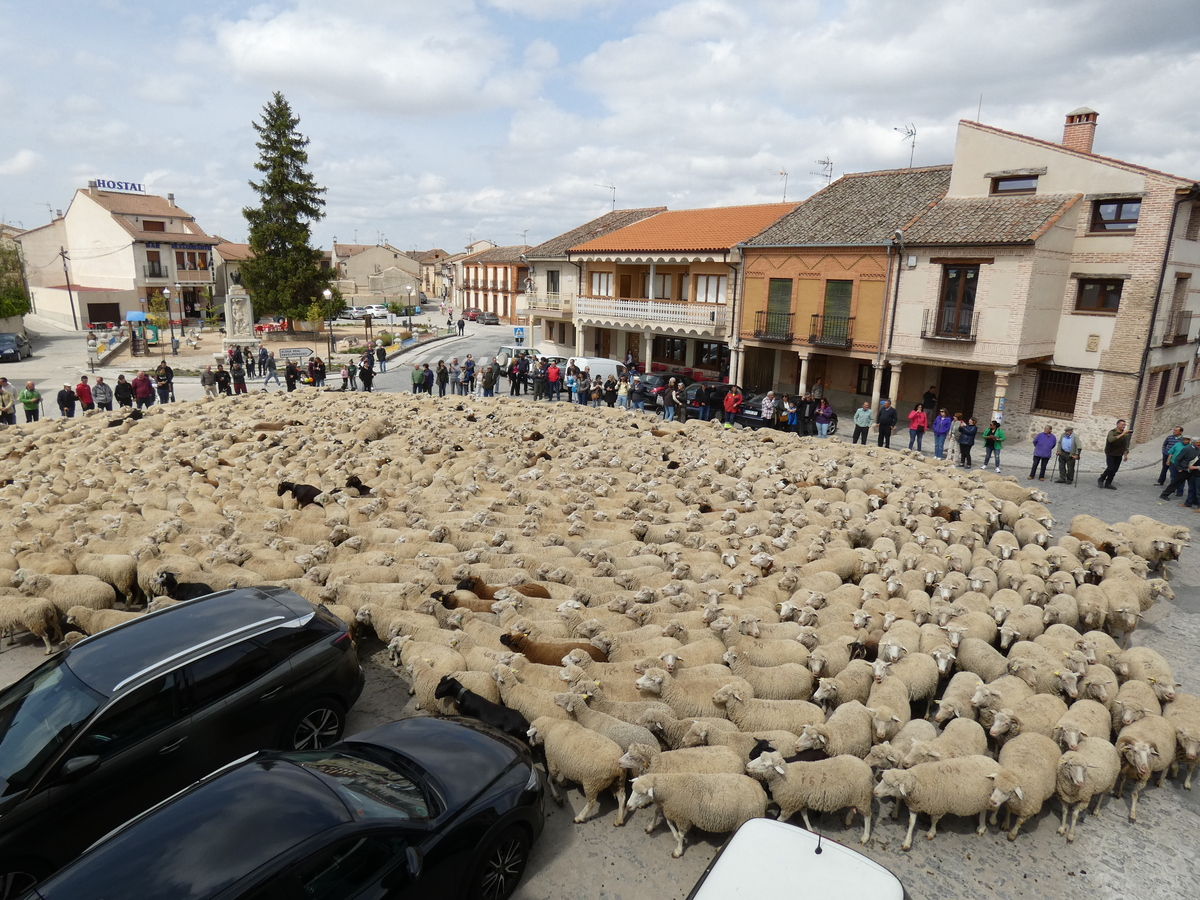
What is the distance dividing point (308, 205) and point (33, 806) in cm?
5684

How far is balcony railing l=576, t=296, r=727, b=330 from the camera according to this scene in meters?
35.7

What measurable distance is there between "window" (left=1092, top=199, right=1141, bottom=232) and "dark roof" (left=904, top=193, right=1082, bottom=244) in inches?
35.6

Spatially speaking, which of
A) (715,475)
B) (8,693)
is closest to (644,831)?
(8,693)

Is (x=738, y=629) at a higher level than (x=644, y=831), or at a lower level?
higher

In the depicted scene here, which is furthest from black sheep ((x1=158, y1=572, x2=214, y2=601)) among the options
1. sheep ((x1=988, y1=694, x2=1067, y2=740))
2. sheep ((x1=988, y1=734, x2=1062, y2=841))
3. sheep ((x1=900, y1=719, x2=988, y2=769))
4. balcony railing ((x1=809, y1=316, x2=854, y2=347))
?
balcony railing ((x1=809, y1=316, x2=854, y2=347))

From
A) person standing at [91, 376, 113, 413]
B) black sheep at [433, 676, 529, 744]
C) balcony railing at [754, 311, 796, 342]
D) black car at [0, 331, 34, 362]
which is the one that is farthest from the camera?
black car at [0, 331, 34, 362]

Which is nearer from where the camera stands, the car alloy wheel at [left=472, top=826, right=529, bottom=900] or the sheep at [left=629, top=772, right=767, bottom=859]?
the car alloy wheel at [left=472, top=826, right=529, bottom=900]

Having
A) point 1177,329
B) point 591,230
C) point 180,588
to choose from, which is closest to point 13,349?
point 591,230

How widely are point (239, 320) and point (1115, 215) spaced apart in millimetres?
43171

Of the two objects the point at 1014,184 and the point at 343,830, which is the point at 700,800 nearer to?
the point at 343,830

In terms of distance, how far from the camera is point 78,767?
6043mm

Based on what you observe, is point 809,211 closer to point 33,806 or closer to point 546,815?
point 546,815

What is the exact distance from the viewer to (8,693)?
6.77m

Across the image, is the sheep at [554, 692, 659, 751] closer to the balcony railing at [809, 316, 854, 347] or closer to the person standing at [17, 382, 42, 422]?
the person standing at [17, 382, 42, 422]
